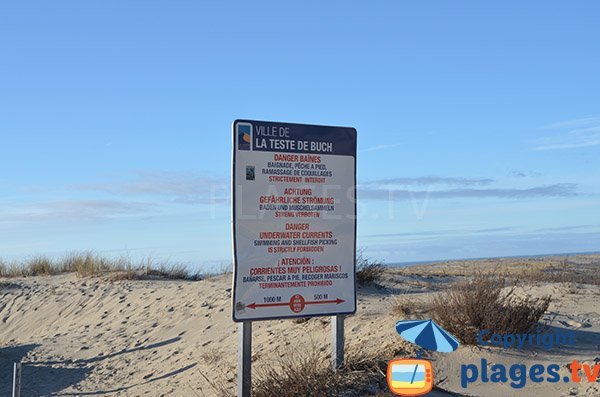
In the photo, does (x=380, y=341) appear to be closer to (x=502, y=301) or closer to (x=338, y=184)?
(x=502, y=301)

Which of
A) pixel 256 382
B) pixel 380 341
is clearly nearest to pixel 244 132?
pixel 256 382

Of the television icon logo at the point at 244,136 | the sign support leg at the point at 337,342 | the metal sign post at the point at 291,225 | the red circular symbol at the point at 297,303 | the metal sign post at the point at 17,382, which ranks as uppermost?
the television icon logo at the point at 244,136

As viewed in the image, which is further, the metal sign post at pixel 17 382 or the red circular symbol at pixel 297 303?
the metal sign post at pixel 17 382

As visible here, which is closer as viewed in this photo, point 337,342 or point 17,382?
point 337,342

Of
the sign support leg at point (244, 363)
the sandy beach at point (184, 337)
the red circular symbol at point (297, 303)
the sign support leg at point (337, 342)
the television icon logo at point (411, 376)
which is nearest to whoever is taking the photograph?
the television icon logo at point (411, 376)

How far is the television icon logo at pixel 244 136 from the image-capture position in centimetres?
750

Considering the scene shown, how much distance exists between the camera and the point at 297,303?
773cm

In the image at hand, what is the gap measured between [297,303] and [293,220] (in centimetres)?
88

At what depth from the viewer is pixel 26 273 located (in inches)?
1089

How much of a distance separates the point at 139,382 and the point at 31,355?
4575mm

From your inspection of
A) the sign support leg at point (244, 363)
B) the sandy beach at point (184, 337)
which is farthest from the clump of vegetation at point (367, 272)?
the sign support leg at point (244, 363)

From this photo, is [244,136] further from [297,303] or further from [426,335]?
[426,335]

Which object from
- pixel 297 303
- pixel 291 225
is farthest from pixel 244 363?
pixel 291 225

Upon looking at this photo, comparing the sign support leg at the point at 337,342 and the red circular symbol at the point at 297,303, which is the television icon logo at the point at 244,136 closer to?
the red circular symbol at the point at 297,303
